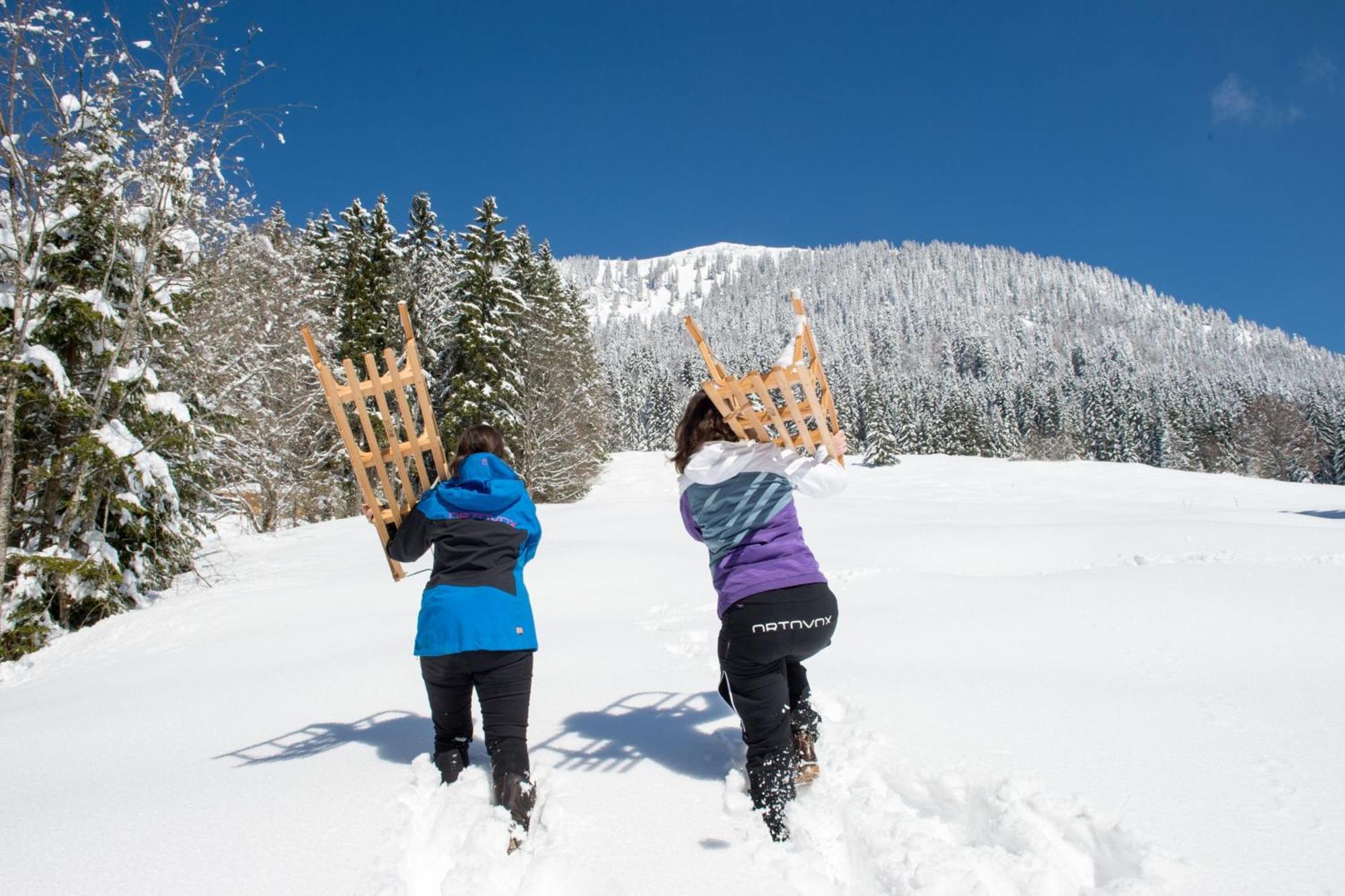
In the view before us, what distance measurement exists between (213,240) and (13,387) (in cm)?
320

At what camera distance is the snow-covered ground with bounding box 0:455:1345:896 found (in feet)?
7.34

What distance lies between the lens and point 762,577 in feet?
9.30

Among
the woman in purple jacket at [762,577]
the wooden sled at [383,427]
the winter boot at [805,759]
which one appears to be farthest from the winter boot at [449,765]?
the winter boot at [805,759]

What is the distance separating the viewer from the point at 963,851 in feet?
7.44

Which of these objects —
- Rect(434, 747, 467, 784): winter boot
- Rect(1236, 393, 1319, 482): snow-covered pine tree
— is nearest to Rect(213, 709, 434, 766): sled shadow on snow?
Rect(434, 747, 467, 784): winter boot

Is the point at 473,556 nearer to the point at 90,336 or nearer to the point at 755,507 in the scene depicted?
the point at 755,507

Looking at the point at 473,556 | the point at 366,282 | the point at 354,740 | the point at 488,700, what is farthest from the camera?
the point at 366,282

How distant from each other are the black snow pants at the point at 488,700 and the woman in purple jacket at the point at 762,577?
95 cm

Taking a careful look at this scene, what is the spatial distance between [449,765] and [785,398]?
2253 mm

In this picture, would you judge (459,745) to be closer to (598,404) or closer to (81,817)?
(81,817)

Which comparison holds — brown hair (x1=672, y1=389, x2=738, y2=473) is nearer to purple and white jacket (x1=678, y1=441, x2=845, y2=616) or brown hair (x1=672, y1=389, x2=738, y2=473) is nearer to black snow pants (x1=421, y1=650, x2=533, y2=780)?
purple and white jacket (x1=678, y1=441, x2=845, y2=616)

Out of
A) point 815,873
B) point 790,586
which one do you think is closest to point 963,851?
point 815,873

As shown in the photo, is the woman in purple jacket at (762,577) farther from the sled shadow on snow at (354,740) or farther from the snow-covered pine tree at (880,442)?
the snow-covered pine tree at (880,442)

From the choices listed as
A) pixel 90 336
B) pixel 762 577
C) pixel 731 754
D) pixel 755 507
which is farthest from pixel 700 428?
pixel 90 336
